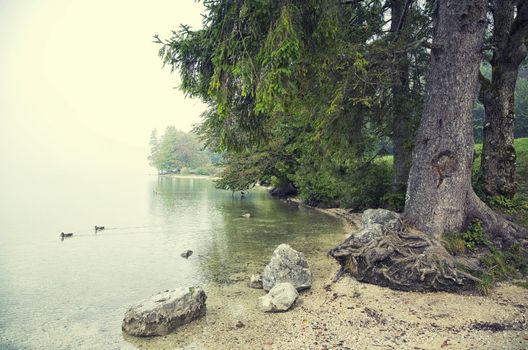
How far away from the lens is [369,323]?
Answer: 568cm

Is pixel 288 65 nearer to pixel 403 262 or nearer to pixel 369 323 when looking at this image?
pixel 403 262

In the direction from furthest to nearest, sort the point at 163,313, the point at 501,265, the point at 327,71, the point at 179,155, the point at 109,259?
the point at 179,155 → the point at 109,259 → the point at 327,71 → the point at 501,265 → the point at 163,313

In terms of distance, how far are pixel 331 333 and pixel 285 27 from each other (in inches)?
217

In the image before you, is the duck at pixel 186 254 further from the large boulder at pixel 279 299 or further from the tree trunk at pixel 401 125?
the tree trunk at pixel 401 125

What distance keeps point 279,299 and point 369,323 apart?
5.61 ft

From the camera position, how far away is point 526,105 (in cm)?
3562

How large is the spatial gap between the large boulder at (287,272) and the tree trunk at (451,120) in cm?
288

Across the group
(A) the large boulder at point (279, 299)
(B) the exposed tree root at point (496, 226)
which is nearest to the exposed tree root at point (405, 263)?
(B) the exposed tree root at point (496, 226)

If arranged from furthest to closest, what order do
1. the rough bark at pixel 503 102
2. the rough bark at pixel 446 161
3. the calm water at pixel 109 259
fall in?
1. the rough bark at pixel 503 102
2. the rough bark at pixel 446 161
3. the calm water at pixel 109 259

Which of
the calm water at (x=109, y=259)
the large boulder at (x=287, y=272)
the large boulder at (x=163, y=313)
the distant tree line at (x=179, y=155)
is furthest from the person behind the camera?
the distant tree line at (x=179, y=155)

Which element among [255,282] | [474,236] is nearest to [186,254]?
[255,282]

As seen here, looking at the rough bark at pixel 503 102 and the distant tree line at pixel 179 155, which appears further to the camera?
the distant tree line at pixel 179 155

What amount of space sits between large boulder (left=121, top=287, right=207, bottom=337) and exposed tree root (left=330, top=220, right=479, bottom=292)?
3.55 meters

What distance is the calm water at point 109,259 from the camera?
634 centimetres
